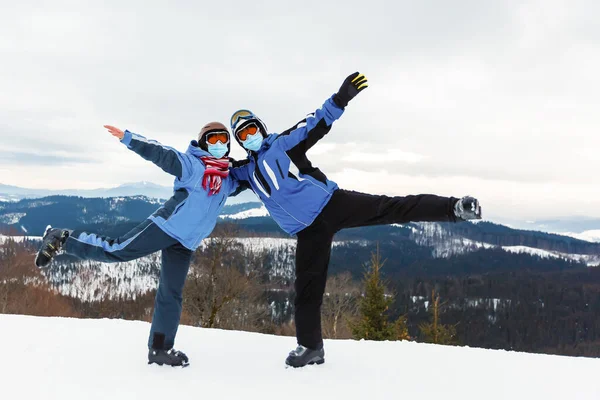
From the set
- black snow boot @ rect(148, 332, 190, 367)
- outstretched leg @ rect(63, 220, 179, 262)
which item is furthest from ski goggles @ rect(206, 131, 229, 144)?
black snow boot @ rect(148, 332, 190, 367)

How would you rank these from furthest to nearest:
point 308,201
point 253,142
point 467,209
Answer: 1. point 253,142
2. point 308,201
3. point 467,209

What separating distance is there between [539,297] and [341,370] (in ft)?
472

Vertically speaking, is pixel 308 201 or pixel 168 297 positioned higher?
pixel 308 201

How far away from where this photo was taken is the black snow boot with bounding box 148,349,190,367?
333cm

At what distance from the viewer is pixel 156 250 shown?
328 centimetres

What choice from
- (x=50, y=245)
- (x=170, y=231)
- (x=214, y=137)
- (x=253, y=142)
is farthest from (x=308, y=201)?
(x=50, y=245)

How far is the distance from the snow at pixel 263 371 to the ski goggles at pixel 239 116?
205 centimetres

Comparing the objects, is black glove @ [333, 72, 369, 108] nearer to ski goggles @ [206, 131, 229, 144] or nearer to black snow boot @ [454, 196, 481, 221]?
ski goggles @ [206, 131, 229, 144]

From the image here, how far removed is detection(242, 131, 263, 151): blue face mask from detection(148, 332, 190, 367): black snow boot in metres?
1.70

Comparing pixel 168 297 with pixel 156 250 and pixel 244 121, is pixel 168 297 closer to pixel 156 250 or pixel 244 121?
pixel 156 250

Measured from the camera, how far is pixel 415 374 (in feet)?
10.9

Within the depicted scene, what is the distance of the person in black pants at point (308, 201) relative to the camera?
3.41m

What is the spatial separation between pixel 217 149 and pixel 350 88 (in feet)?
3.97

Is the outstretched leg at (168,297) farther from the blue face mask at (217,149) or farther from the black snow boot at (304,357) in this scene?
the black snow boot at (304,357)
